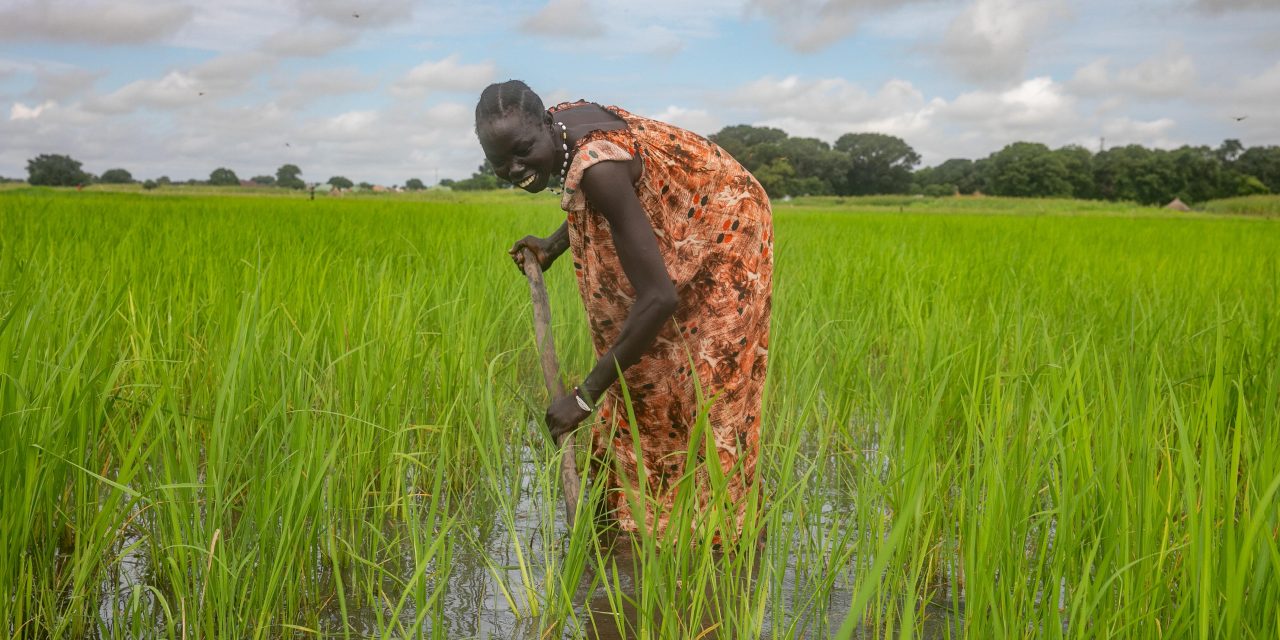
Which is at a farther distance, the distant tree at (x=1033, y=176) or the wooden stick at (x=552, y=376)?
Result: the distant tree at (x=1033, y=176)

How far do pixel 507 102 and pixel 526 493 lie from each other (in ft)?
4.27

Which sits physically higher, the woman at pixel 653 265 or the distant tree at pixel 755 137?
the distant tree at pixel 755 137

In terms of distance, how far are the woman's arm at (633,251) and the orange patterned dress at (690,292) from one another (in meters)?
0.08

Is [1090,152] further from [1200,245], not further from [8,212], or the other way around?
[8,212]

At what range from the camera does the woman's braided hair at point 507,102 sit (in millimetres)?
1634

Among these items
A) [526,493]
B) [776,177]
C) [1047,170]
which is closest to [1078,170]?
[1047,170]

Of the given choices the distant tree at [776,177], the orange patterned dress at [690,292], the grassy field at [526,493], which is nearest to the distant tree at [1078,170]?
the distant tree at [776,177]

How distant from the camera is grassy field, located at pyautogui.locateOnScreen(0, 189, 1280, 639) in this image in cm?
139

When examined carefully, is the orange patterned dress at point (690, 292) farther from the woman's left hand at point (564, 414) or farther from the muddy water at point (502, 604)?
the muddy water at point (502, 604)

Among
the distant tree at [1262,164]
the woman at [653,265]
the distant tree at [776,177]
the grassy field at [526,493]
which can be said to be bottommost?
the grassy field at [526,493]

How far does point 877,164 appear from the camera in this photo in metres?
55.8

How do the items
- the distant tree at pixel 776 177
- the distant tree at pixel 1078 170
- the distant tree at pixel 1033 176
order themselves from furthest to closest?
the distant tree at pixel 1078 170
the distant tree at pixel 1033 176
the distant tree at pixel 776 177

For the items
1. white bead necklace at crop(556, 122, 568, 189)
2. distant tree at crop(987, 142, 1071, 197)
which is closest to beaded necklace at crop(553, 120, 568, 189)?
white bead necklace at crop(556, 122, 568, 189)

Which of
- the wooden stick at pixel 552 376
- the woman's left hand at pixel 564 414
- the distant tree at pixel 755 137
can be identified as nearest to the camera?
the woman's left hand at pixel 564 414
